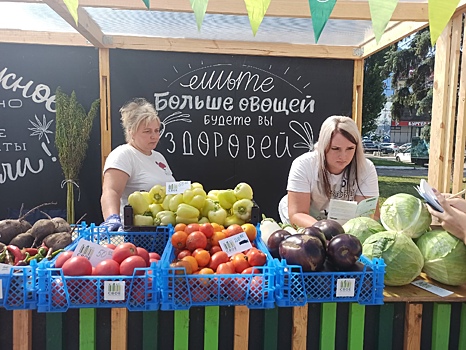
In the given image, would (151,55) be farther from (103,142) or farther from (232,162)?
(232,162)

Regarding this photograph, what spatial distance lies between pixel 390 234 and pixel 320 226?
31 centimetres

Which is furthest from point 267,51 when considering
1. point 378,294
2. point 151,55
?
point 378,294

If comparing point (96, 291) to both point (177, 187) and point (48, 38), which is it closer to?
point (177, 187)

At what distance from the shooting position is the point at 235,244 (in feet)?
6.07

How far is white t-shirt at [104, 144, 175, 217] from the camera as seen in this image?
303 cm

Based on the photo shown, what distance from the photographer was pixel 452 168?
12.5ft

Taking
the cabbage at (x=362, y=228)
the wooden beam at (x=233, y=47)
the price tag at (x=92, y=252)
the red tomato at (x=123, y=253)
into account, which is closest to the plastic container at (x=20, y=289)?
the price tag at (x=92, y=252)

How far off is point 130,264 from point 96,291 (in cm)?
15

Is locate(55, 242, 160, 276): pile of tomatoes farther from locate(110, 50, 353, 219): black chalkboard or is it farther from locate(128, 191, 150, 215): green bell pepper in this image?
locate(110, 50, 353, 219): black chalkboard

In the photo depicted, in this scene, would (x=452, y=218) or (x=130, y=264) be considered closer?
(x=130, y=264)

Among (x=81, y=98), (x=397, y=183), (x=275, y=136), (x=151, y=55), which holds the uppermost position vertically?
(x=151, y=55)

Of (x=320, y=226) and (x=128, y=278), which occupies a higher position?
(x=320, y=226)

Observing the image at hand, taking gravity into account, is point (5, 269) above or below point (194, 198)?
below

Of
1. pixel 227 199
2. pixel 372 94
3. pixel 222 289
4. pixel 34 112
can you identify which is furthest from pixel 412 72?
pixel 222 289
